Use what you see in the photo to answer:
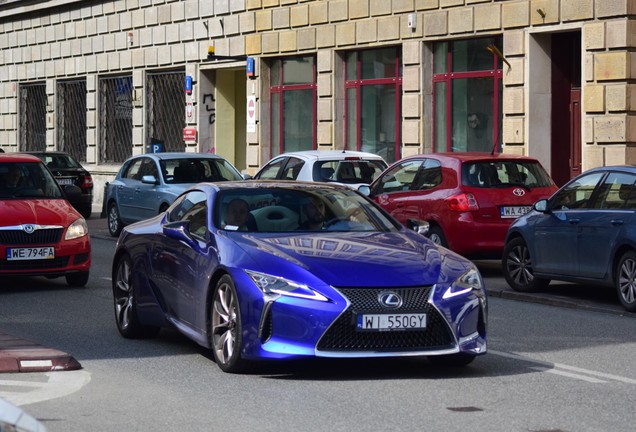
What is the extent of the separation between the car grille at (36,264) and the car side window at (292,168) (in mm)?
6740

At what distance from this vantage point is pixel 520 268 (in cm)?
1669

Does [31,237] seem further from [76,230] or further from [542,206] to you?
[542,206]

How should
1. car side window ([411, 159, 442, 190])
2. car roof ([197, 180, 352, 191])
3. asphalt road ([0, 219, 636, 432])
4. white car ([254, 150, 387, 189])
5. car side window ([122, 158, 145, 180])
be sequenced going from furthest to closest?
car side window ([122, 158, 145, 180])
white car ([254, 150, 387, 189])
car side window ([411, 159, 442, 190])
car roof ([197, 180, 352, 191])
asphalt road ([0, 219, 636, 432])

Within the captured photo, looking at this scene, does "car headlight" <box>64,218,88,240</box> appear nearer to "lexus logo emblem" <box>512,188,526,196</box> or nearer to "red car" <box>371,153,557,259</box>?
"red car" <box>371,153,557,259</box>

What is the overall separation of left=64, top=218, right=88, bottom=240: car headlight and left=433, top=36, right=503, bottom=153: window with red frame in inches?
454

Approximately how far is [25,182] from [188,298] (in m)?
7.42

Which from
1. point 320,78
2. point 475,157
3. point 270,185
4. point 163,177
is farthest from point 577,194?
point 320,78

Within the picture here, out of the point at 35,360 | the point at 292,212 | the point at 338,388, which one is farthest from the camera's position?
the point at 292,212

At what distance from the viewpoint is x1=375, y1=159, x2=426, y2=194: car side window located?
65.2 feet

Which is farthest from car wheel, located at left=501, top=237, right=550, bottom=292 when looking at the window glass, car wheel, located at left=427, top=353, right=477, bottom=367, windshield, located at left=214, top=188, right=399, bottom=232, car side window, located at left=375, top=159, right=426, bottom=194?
the window glass

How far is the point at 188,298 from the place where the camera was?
10758 millimetres

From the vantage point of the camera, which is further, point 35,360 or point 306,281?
point 35,360

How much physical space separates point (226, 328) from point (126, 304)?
2.39 meters

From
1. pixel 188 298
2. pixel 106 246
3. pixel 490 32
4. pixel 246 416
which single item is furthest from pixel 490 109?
pixel 246 416
